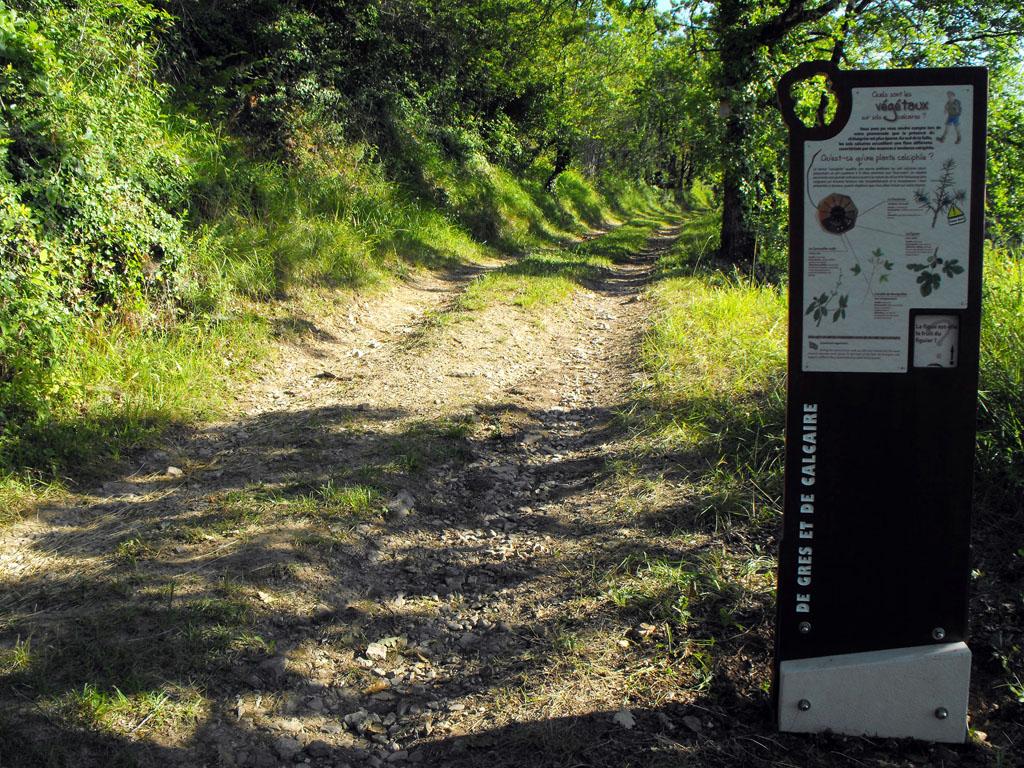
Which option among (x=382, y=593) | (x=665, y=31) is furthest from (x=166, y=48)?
(x=382, y=593)

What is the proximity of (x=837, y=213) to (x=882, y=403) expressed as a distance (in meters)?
0.66

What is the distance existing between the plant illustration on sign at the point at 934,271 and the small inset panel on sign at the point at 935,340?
96 millimetres

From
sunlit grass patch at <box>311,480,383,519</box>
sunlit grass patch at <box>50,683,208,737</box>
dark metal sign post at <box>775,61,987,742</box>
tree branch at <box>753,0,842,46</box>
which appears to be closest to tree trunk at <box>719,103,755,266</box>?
tree branch at <box>753,0,842,46</box>

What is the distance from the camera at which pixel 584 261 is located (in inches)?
557

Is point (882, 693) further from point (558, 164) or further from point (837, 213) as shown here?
point (558, 164)

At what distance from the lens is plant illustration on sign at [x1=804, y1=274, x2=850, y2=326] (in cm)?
257

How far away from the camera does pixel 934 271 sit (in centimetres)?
252

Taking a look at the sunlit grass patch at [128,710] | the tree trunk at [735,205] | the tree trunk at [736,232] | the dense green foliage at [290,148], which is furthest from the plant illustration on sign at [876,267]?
the tree trunk at [736,232]

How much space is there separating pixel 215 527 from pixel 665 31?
11192mm

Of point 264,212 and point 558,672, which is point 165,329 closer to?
point 264,212

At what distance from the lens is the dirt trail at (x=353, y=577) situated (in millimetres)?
2885

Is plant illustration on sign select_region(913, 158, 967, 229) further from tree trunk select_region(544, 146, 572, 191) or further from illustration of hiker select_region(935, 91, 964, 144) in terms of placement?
tree trunk select_region(544, 146, 572, 191)

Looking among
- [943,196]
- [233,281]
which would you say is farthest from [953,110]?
[233,281]

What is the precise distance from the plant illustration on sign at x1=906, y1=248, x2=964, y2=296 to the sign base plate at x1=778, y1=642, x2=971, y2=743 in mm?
1261
